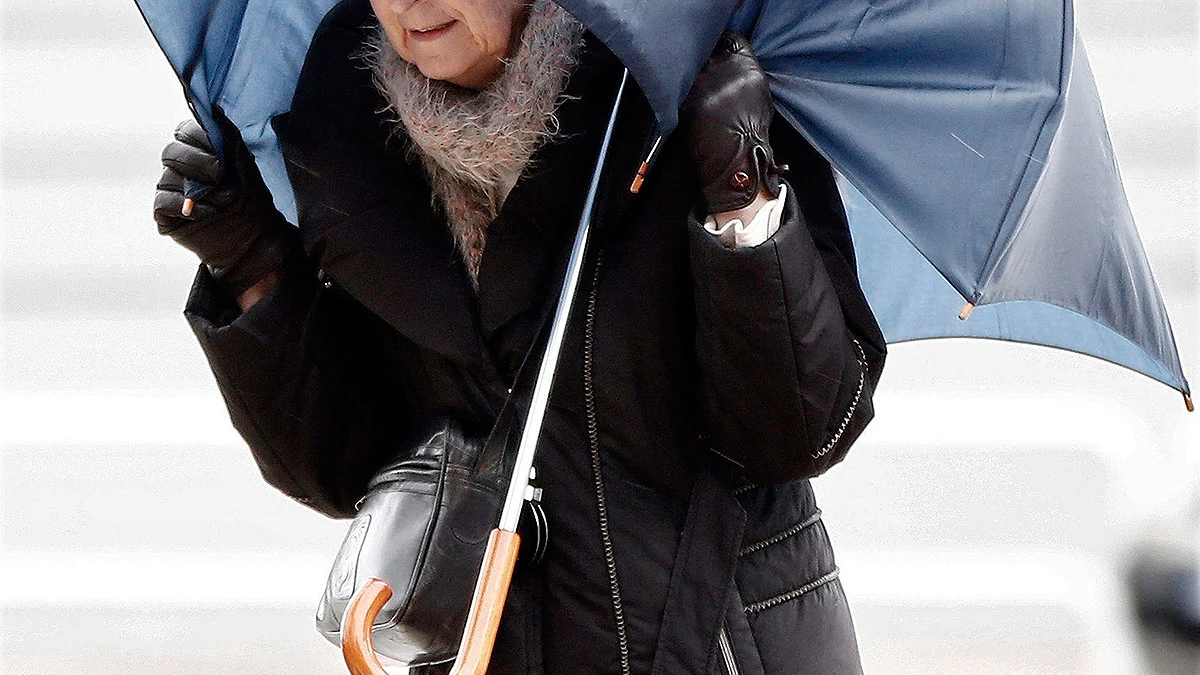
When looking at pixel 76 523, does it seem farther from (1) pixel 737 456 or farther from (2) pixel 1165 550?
(1) pixel 737 456

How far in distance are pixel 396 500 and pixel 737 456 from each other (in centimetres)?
35

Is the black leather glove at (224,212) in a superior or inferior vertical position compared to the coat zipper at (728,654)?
superior

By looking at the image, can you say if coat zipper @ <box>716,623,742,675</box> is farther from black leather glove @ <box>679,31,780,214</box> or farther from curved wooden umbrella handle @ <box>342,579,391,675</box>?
black leather glove @ <box>679,31,780,214</box>

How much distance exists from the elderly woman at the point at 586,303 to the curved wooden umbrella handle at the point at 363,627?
18 cm

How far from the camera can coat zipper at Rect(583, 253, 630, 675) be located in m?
1.81

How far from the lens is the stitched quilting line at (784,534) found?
1.85m

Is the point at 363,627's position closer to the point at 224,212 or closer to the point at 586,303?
the point at 586,303

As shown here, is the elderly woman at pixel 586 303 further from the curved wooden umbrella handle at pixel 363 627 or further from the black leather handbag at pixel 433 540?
the curved wooden umbrella handle at pixel 363 627

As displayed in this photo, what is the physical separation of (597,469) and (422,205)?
374 millimetres

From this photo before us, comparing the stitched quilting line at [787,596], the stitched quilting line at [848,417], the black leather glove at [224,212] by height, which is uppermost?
the black leather glove at [224,212]

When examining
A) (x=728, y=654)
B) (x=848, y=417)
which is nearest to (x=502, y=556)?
(x=728, y=654)

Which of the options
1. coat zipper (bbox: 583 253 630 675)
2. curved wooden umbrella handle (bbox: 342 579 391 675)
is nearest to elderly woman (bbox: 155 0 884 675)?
coat zipper (bbox: 583 253 630 675)

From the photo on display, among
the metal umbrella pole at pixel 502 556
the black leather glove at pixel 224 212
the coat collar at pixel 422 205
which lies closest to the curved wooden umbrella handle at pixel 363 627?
the metal umbrella pole at pixel 502 556

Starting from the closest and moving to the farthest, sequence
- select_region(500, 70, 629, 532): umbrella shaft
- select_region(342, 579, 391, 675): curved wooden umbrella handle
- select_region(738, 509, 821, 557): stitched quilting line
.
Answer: select_region(342, 579, 391, 675): curved wooden umbrella handle
select_region(500, 70, 629, 532): umbrella shaft
select_region(738, 509, 821, 557): stitched quilting line
